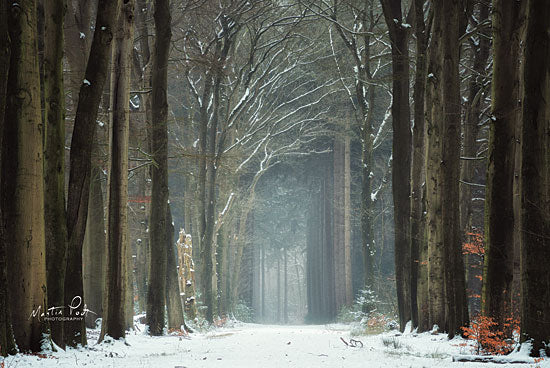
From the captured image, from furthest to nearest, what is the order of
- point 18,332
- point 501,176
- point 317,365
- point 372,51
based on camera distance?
point 372,51, point 501,176, point 317,365, point 18,332

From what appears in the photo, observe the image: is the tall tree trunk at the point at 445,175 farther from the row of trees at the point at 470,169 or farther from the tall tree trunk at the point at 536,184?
the tall tree trunk at the point at 536,184

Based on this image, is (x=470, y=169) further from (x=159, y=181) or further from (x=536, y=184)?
(x=536, y=184)

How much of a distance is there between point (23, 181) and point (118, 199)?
3.81 m

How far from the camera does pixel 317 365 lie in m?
8.17

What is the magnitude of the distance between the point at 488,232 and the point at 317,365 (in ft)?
11.5

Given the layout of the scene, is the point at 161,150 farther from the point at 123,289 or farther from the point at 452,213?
the point at 452,213

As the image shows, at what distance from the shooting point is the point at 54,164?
851 cm

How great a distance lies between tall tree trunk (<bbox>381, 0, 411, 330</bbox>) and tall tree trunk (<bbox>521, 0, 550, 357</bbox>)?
26.1 feet

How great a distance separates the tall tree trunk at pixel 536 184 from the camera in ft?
25.2

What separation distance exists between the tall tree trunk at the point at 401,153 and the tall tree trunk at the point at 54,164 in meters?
9.63

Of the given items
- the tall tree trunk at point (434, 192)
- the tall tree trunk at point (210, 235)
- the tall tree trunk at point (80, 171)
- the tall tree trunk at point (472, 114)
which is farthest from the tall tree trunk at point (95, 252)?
the tall tree trunk at point (472, 114)

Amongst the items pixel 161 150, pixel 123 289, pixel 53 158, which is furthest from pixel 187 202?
pixel 53 158

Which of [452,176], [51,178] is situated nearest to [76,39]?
[51,178]

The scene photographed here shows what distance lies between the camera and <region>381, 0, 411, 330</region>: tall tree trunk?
15.9 meters
